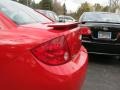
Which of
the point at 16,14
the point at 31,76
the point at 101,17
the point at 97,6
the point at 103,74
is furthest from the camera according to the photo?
the point at 97,6

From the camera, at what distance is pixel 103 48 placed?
8.47 meters

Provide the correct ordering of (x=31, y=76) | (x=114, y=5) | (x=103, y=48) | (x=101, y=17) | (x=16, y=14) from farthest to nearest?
(x=114, y=5), (x=101, y=17), (x=103, y=48), (x=16, y=14), (x=31, y=76)

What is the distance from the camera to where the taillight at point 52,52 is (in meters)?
3.23

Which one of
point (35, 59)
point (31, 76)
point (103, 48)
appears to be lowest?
point (103, 48)

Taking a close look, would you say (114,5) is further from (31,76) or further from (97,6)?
(31,76)

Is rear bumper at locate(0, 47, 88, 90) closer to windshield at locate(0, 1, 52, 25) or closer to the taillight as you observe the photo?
the taillight

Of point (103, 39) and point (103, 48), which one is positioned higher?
point (103, 39)

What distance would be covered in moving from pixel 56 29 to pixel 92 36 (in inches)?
198

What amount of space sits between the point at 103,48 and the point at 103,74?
1233 mm

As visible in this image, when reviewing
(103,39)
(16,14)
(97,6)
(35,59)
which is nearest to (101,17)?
(103,39)

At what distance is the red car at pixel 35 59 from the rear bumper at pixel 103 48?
4964mm

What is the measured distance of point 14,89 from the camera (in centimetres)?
321

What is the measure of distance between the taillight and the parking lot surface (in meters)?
2.67

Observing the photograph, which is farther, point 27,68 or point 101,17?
point 101,17
